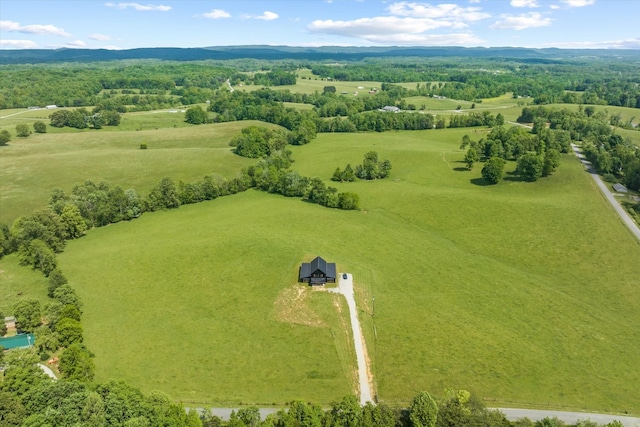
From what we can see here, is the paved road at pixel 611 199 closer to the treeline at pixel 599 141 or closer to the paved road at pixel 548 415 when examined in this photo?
the treeline at pixel 599 141

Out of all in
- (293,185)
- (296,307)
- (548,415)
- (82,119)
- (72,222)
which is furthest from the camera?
(82,119)

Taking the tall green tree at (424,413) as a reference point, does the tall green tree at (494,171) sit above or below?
above

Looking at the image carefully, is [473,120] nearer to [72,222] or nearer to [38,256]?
[72,222]

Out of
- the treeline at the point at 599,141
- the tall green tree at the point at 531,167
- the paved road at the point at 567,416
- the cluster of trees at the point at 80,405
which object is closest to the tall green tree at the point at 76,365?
the cluster of trees at the point at 80,405

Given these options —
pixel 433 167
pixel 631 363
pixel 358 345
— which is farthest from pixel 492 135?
pixel 358 345

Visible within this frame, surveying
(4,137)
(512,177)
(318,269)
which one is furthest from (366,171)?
(4,137)
